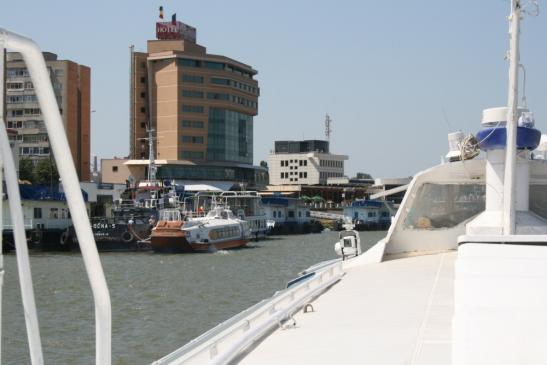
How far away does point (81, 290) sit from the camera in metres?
28.7

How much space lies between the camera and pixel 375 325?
7594 millimetres

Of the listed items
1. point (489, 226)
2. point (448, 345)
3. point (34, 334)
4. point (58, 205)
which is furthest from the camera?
point (58, 205)

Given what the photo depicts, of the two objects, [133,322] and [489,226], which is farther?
[133,322]

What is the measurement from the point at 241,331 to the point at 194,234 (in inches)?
1867

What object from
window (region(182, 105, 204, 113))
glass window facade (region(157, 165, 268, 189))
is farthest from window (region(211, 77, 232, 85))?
glass window facade (region(157, 165, 268, 189))

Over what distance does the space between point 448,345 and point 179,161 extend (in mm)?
107025

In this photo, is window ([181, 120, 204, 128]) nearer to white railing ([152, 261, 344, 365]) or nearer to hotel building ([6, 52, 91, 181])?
hotel building ([6, 52, 91, 181])

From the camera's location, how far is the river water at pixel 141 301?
650 inches

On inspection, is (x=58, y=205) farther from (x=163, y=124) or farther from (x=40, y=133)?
(x=163, y=124)

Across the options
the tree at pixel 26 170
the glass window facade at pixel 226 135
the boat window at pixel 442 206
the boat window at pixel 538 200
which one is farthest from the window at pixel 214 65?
the boat window at pixel 538 200

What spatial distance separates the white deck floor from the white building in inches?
6095

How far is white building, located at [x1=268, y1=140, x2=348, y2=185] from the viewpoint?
166 metres

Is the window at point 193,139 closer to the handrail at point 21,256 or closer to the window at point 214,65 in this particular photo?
the window at point 214,65

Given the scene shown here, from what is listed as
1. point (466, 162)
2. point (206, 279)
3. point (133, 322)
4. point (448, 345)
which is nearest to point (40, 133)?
point (206, 279)
